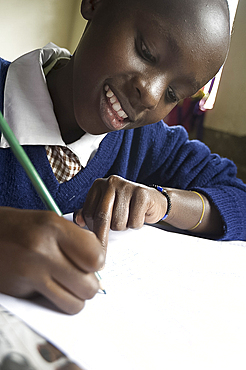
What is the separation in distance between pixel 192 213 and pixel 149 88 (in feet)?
0.83

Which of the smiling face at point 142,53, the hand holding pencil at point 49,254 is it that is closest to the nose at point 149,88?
the smiling face at point 142,53

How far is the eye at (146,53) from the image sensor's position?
1.43ft

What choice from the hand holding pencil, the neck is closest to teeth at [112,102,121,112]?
the neck

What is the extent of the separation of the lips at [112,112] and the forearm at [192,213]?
154mm

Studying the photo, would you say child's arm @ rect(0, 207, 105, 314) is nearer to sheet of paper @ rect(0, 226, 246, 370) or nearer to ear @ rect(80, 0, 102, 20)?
sheet of paper @ rect(0, 226, 246, 370)

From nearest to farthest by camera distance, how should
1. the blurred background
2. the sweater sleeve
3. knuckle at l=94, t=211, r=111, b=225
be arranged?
1. knuckle at l=94, t=211, r=111, b=225
2. the sweater sleeve
3. the blurred background

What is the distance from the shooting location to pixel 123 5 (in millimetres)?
446

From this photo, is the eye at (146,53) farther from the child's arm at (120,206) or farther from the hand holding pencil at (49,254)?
the hand holding pencil at (49,254)

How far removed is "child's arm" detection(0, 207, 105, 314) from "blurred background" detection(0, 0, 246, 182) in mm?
1115

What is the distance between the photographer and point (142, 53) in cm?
44

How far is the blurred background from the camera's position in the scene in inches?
49.1

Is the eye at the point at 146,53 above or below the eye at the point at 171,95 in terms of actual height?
above

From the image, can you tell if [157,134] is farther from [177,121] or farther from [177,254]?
Answer: [177,121]

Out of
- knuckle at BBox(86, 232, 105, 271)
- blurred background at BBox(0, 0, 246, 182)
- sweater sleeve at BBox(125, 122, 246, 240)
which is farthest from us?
blurred background at BBox(0, 0, 246, 182)
